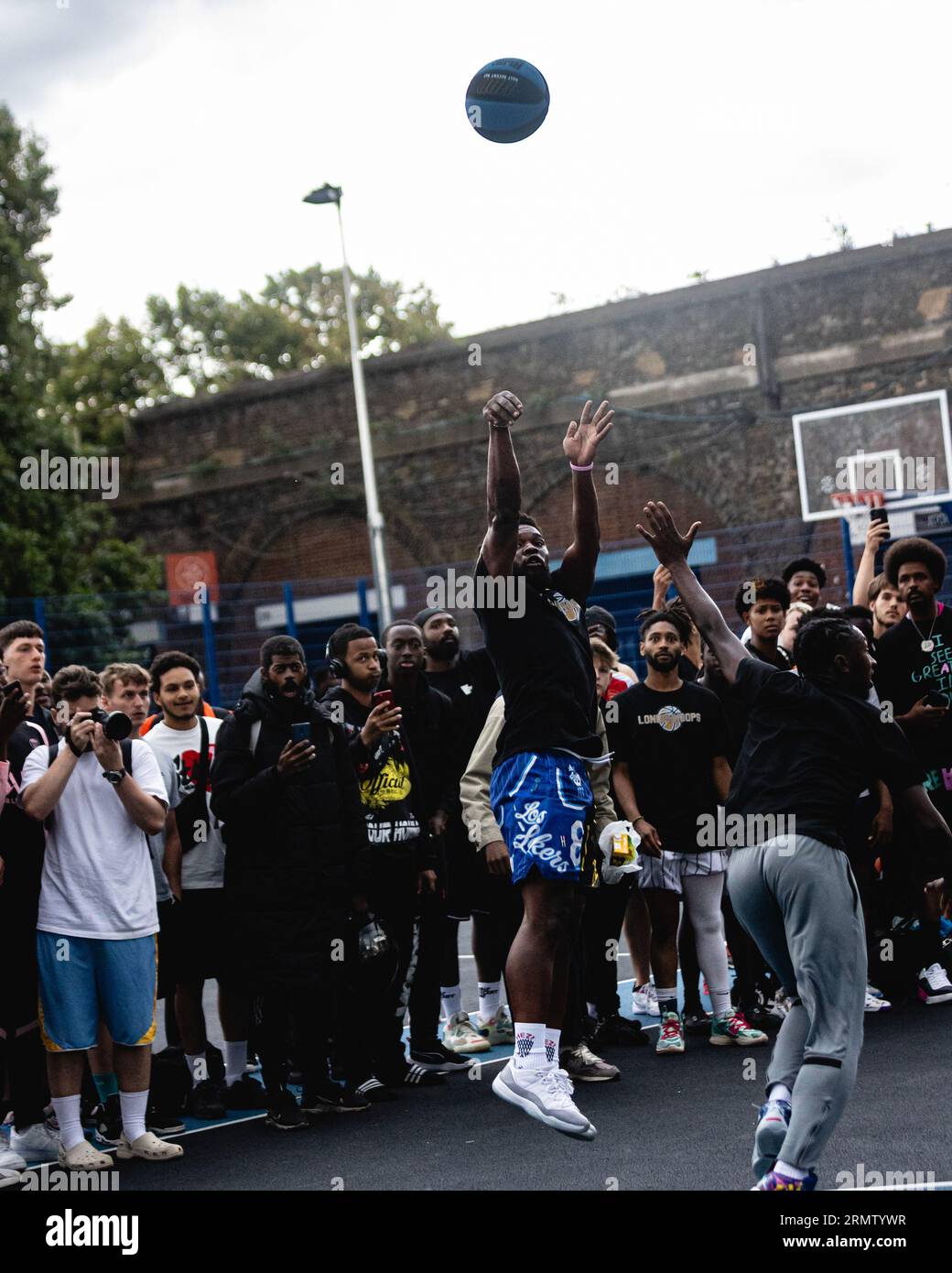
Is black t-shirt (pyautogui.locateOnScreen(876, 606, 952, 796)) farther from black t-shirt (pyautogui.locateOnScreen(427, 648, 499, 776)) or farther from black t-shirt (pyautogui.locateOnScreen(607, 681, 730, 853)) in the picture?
black t-shirt (pyautogui.locateOnScreen(427, 648, 499, 776))

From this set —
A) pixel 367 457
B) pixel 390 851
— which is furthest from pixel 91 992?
pixel 367 457

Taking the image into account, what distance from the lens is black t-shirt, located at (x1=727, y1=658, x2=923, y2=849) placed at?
17.3 feet

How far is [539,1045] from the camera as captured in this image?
5.61 meters

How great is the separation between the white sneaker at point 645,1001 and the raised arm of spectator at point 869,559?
9.06ft

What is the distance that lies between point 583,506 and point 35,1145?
3749 millimetres

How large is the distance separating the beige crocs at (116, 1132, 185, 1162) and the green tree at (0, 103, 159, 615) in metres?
17.2

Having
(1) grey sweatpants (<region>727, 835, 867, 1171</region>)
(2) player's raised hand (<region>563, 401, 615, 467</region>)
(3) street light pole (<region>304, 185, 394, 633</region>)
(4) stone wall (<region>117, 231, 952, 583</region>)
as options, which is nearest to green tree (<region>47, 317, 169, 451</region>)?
(4) stone wall (<region>117, 231, 952, 583</region>)

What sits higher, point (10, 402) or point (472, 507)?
point (10, 402)

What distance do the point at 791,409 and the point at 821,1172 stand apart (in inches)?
768

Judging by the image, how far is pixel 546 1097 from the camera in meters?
5.50

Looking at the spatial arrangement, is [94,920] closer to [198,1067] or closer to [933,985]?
→ [198,1067]
